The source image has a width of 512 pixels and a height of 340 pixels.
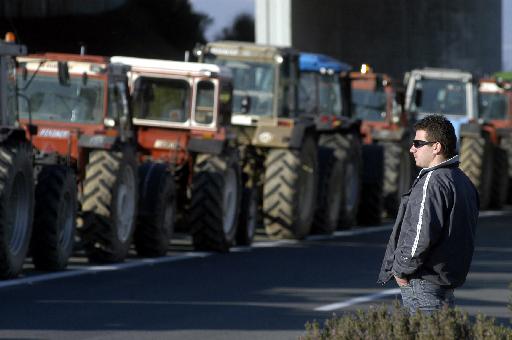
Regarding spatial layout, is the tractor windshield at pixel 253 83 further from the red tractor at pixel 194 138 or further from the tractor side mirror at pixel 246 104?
the red tractor at pixel 194 138

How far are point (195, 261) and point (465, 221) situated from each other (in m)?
11.3

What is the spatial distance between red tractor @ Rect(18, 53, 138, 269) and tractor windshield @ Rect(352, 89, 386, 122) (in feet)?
42.6

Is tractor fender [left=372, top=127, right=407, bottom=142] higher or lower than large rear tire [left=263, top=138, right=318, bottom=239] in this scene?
higher

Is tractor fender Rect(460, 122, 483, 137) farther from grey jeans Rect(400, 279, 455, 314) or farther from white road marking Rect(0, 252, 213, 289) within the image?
grey jeans Rect(400, 279, 455, 314)

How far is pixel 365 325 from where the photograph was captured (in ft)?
25.2

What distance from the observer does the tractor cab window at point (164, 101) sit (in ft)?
71.6

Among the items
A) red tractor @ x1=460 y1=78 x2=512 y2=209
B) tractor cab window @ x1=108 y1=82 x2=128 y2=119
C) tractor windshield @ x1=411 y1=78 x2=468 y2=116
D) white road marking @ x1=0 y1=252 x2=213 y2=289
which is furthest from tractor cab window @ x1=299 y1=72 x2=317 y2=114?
tractor cab window @ x1=108 y1=82 x2=128 y2=119

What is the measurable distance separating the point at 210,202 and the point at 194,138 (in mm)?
917

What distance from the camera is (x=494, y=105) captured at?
36.6 meters

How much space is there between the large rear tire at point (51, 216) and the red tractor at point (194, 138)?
3.57 meters

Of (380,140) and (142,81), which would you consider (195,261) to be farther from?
(380,140)

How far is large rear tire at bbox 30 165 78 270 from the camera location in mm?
17188

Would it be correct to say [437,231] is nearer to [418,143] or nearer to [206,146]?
[418,143]

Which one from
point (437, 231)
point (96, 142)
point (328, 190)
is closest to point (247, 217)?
point (328, 190)
